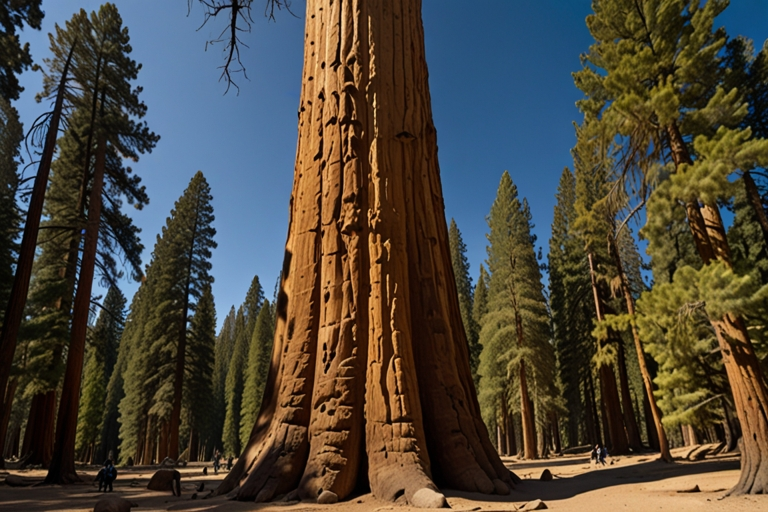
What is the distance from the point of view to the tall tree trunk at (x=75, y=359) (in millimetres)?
11500

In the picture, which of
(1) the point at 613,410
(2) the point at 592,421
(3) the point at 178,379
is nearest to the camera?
(1) the point at 613,410

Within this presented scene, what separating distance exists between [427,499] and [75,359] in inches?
474

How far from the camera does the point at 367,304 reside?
6.59 m

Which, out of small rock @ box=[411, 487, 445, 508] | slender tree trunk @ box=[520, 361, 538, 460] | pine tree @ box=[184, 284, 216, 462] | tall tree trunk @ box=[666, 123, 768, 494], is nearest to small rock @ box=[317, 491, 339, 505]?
small rock @ box=[411, 487, 445, 508]

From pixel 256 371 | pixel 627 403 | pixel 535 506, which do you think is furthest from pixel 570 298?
pixel 256 371

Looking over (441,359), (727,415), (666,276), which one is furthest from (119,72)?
(666,276)

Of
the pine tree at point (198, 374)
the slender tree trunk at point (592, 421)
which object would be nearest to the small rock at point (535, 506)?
the pine tree at point (198, 374)

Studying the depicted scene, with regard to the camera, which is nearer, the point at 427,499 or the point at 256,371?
the point at 427,499

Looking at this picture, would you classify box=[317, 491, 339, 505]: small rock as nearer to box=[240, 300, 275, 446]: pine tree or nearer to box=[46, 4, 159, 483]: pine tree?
box=[46, 4, 159, 483]: pine tree

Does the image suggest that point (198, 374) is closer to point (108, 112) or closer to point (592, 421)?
point (108, 112)

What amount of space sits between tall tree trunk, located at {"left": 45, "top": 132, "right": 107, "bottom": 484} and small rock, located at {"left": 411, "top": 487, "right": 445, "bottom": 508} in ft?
34.9

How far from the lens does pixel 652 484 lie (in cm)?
796

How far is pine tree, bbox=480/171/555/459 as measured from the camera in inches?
961

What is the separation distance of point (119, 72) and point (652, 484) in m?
19.8
